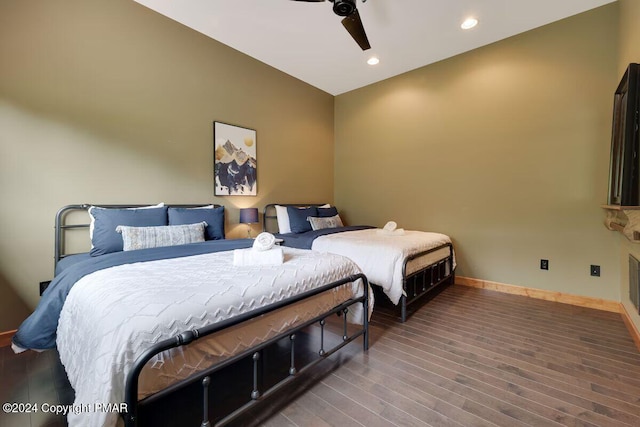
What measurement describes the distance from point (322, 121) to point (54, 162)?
3821 millimetres

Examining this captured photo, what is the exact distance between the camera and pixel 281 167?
14.3ft

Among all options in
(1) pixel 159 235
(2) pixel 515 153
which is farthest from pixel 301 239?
(2) pixel 515 153

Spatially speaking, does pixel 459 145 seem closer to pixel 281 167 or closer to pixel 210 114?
pixel 281 167

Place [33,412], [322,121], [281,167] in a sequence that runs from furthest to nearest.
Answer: [322,121], [281,167], [33,412]

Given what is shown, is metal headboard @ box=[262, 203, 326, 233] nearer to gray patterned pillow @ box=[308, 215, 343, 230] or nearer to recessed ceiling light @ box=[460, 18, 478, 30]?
gray patterned pillow @ box=[308, 215, 343, 230]

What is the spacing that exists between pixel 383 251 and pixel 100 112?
121 inches

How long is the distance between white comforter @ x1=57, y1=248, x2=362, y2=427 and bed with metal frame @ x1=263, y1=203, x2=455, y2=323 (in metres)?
1.11

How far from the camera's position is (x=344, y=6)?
2.16 meters

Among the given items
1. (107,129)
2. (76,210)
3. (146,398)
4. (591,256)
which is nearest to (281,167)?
(107,129)

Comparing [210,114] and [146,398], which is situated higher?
[210,114]

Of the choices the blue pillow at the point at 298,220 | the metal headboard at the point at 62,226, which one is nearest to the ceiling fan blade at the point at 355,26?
the blue pillow at the point at 298,220

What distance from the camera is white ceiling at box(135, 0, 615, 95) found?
283cm

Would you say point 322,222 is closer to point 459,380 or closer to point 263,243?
point 263,243

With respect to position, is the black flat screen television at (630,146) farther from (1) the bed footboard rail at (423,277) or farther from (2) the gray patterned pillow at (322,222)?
(2) the gray patterned pillow at (322,222)
